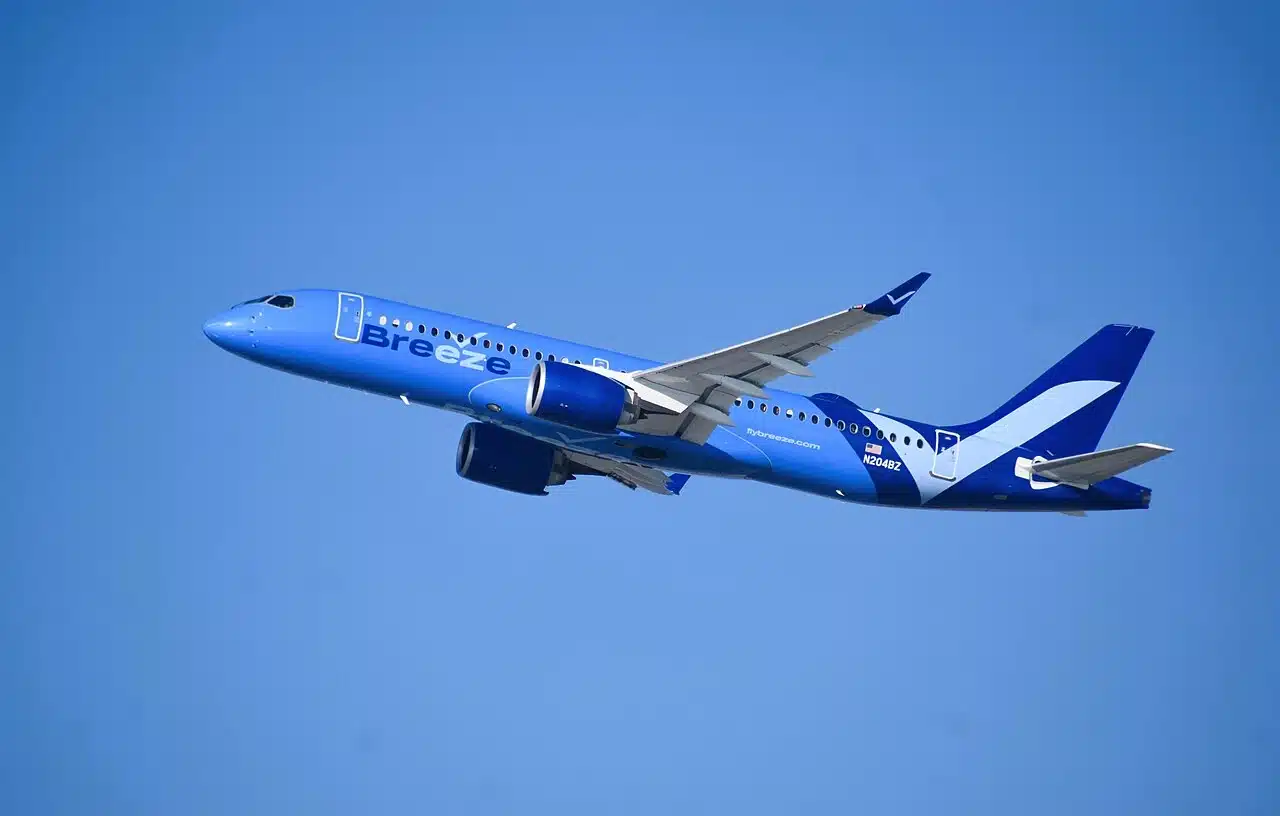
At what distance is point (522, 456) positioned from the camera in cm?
5675

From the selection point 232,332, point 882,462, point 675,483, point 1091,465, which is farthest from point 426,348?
point 1091,465

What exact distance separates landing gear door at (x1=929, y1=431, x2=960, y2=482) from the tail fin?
1.30 metres

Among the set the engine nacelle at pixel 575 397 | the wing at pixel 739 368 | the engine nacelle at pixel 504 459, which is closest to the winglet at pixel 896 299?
the wing at pixel 739 368

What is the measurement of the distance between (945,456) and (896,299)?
1384 cm

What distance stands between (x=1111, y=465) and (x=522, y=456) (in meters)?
20.5

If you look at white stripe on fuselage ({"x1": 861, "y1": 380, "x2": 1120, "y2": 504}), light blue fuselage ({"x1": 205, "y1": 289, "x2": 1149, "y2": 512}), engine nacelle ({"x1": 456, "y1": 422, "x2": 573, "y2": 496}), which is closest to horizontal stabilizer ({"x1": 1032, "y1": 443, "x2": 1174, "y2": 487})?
light blue fuselage ({"x1": 205, "y1": 289, "x2": 1149, "y2": 512})

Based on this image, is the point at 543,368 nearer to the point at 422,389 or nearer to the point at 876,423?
the point at 422,389

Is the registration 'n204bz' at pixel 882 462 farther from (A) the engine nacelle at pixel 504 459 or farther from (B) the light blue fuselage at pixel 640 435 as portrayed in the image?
(A) the engine nacelle at pixel 504 459

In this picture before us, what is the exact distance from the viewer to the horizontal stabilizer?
5047 cm

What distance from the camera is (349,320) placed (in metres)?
50.2

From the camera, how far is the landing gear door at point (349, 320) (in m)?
50.0

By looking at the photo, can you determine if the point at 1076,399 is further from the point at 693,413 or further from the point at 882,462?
the point at 693,413

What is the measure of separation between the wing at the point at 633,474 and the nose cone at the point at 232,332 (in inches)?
516

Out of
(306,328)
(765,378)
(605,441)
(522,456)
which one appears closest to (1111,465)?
(765,378)
